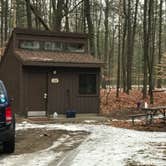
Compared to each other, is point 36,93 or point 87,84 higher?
point 87,84

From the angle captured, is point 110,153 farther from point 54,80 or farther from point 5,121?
point 54,80

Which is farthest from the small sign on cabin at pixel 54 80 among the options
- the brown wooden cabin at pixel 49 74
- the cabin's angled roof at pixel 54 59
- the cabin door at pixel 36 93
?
the cabin's angled roof at pixel 54 59

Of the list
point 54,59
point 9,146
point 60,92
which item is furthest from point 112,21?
point 9,146

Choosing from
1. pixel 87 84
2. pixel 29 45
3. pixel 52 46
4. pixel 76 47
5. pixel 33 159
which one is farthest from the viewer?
pixel 76 47

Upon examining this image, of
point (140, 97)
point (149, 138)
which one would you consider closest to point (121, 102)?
point (140, 97)

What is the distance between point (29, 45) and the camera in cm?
2386

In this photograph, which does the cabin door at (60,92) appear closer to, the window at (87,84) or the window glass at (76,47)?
the window at (87,84)

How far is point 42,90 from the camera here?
2303cm

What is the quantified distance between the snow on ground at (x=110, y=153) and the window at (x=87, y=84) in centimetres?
903

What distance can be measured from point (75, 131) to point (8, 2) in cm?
2955

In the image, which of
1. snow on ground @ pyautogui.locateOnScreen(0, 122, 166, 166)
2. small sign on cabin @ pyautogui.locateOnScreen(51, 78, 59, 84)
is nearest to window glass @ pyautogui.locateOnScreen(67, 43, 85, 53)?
small sign on cabin @ pyautogui.locateOnScreen(51, 78, 59, 84)

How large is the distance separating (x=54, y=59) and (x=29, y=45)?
6.10 ft

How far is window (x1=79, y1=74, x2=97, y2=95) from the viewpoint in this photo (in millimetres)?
23828

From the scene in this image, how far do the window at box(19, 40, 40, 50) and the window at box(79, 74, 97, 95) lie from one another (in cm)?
277
